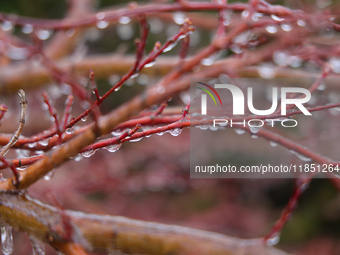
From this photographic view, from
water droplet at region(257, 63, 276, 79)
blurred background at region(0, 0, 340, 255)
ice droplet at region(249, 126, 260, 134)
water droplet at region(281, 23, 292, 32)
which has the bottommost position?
blurred background at region(0, 0, 340, 255)

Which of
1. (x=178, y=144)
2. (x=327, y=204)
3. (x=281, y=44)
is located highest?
(x=281, y=44)

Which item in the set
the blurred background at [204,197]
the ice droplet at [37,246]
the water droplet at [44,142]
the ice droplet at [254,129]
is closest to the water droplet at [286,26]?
the ice droplet at [254,129]

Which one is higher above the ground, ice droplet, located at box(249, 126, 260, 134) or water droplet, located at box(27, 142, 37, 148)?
ice droplet, located at box(249, 126, 260, 134)

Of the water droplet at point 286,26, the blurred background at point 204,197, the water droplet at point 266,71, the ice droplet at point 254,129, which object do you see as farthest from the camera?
the blurred background at point 204,197

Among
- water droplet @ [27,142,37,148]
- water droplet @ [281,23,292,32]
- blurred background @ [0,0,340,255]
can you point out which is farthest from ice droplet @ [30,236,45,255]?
blurred background @ [0,0,340,255]

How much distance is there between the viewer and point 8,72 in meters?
2.37

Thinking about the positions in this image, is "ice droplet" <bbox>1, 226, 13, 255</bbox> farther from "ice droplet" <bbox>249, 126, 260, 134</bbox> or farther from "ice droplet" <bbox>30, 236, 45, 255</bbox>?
"ice droplet" <bbox>249, 126, 260, 134</bbox>

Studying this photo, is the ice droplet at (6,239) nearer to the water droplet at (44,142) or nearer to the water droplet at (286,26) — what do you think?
the water droplet at (44,142)

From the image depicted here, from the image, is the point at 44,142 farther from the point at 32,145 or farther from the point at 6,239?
the point at 6,239

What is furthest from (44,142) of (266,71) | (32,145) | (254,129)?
(266,71)

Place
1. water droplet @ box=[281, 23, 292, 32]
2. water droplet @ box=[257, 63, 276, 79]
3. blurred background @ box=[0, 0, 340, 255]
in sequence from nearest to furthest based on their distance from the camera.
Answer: water droplet @ box=[281, 23, 292, 32] → water droplet @ box=[257, 63, 276, 79] → blurred background @ box=[0, 0, 340, 255]

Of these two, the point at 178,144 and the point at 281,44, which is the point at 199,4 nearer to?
the point at 281,44

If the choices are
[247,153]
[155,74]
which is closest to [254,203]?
[247,153]

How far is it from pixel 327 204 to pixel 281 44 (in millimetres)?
3240
